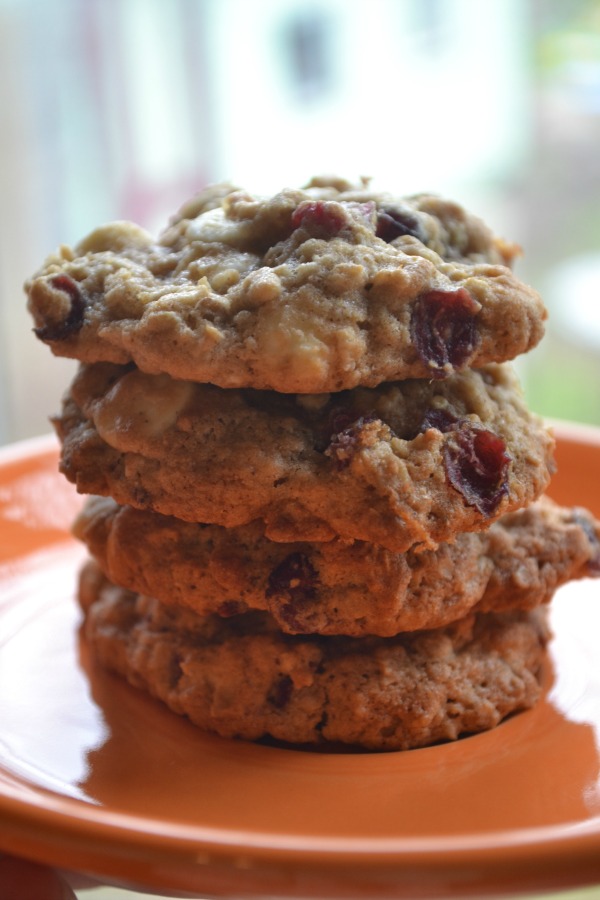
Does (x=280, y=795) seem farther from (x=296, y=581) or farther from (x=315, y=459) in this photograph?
(x=315, y=459)

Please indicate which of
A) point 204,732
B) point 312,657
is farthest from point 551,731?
point 204,732

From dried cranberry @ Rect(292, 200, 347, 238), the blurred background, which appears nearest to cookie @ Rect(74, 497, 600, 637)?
dried cranberry @ Rect(292, 200, 347, 238)

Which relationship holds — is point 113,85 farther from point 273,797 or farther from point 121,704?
point 273,797

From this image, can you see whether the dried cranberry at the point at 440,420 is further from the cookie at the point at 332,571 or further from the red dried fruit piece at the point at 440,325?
the cookie at the point at 332,571

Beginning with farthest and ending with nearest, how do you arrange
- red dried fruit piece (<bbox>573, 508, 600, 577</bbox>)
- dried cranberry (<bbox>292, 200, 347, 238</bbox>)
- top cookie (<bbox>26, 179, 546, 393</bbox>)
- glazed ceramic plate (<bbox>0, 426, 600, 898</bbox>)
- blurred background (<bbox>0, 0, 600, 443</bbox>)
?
1. blurred background (<bbox>0, 0, 600, 443</bbox>)
2. red dried fruit piece (<bbox>573, 508, 600, 577</bbox>)
3. dried cranberry (<bbox>292, 200, 347, 238</bbox>)
4. top cookie (<bbox>26, 179, 546, 393</bbox>)
5. glazed ceramic plate (<bbox>0, 426, 600, 898</bbox>)

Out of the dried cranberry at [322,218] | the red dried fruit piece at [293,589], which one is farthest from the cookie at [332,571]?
the dried cranberry at [322,218]

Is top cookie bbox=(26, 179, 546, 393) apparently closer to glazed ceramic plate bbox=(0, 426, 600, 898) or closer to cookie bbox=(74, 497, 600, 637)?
cookie bbox=(74, 497, 600, 637)
